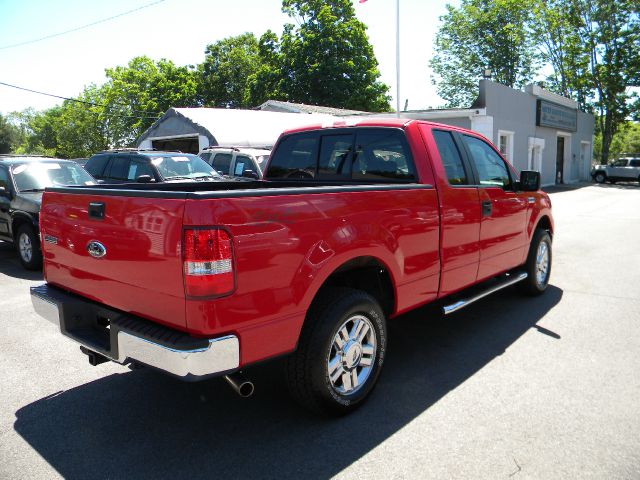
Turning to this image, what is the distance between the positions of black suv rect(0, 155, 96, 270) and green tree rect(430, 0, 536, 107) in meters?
43.3

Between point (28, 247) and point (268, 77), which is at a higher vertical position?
point (268, 77)

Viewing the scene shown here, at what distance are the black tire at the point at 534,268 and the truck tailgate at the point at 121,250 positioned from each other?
14.8ft

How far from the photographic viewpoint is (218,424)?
3.20 metres

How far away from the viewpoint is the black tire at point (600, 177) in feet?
117

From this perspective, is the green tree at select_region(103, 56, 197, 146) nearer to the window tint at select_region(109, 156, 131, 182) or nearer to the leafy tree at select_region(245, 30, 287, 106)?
the leafy tree at select_region(245, 30, 287, 106)

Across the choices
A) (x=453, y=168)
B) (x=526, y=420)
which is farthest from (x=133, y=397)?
(x=453, y=168)

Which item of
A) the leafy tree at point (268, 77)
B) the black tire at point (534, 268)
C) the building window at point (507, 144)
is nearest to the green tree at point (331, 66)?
the leafy tree at point (268, 77)

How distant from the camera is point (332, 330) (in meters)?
3.01

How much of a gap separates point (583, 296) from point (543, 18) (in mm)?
41253

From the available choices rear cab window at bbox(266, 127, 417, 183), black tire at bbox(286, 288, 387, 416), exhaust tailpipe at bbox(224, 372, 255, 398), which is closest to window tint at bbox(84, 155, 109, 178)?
rear cab window at bbox(266, 127, 417, 183)

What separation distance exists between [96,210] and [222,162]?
11.3 metres

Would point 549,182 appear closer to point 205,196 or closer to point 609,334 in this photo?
point 609,334

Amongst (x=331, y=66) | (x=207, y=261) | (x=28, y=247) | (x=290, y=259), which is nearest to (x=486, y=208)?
(x=290, y=259)

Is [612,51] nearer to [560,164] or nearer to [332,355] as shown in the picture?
[560,164]
